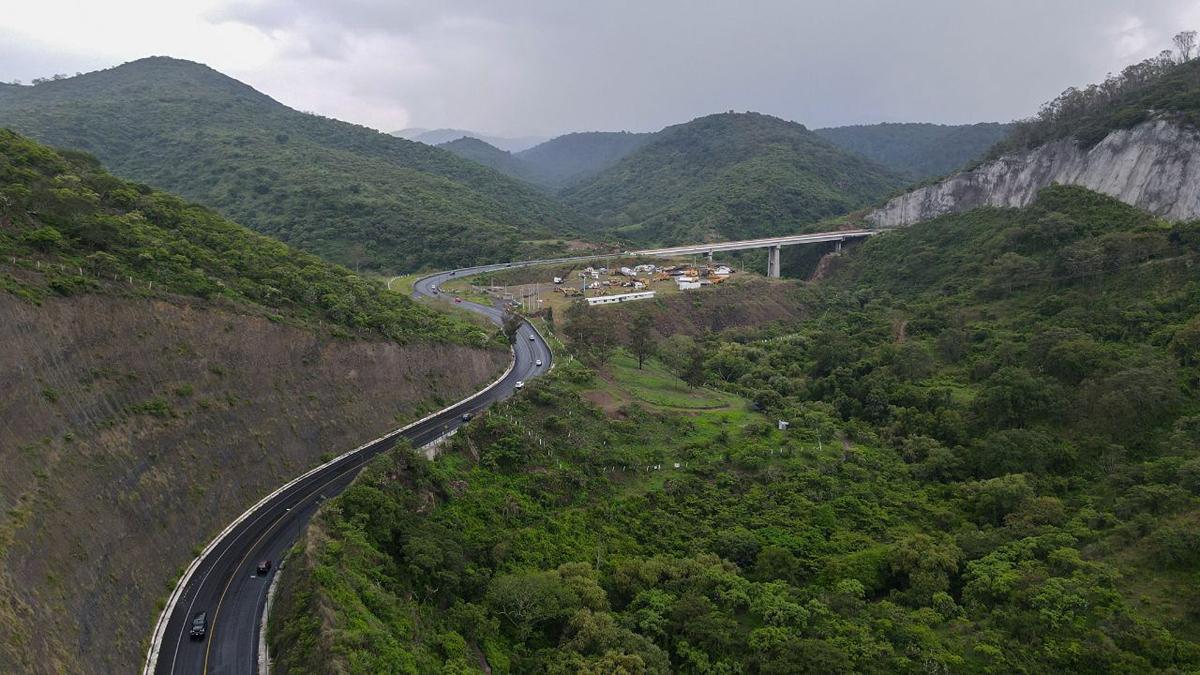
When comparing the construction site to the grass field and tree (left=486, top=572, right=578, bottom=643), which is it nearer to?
the grass field

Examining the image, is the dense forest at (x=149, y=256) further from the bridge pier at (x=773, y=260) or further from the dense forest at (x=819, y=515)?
the bridge pier at (x=773, y=260)

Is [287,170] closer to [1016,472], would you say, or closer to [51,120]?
[51,120]

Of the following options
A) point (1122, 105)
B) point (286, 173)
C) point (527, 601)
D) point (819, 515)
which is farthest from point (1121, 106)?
point (286, 173)

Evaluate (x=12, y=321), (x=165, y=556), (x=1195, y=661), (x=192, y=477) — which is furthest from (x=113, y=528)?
(x=1195, y=661)

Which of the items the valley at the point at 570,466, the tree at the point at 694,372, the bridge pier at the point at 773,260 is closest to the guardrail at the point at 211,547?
the valley at the point at 570,466

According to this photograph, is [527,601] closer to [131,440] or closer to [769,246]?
[131,440]
